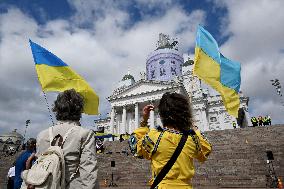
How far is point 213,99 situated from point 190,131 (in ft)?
182

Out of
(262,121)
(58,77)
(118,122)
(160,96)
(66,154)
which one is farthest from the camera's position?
(118,122)

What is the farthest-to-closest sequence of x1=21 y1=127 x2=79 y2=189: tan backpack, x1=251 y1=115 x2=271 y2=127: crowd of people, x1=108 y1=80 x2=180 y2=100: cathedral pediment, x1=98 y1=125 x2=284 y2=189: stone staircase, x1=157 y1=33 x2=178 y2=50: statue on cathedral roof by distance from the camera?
1. x1=157 y1=33 x2=178 y2=50: statue on cathedral roof
2. x1=108 y1=80 x2=180 y2=100: cathedral pediment
3. x1=251 y1=115 x2=271 y2=127: crowd of people
4. x1=98 y1=125 x2=284 y2=189: stone staircase
5. x1=21 y1=127 x2=79 y2=189: tan backpack

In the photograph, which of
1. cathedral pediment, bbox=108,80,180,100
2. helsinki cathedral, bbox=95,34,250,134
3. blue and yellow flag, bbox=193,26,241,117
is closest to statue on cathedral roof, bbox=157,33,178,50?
helsinki cathedral, bbox=95,34,250,134

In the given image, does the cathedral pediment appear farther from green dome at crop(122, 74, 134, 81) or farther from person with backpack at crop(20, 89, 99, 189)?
person with backpack at crop(20, 89, 99, 189)

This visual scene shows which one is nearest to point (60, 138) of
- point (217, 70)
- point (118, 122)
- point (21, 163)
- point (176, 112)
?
point (176, 112)

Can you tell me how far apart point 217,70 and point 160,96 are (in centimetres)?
3760

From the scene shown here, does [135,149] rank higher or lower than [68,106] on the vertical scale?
lower

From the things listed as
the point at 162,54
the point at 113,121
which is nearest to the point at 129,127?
the point at 113,121

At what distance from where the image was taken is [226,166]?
14.9 meters

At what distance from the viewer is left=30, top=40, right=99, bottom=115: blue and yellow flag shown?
7266mm

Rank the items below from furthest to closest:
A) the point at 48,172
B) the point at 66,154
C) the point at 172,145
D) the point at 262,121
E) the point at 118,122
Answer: the point at 118,122
the point at 262,121
the point at 66,154
the point at 172,145
the point at 48,172

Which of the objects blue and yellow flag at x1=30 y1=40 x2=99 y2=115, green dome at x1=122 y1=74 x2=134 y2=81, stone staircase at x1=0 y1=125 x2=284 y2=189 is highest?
green dome at x1=122 y1=74 x2=134 y2=81

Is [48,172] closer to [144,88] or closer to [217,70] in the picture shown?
[217,70]

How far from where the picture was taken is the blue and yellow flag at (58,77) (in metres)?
7.27
